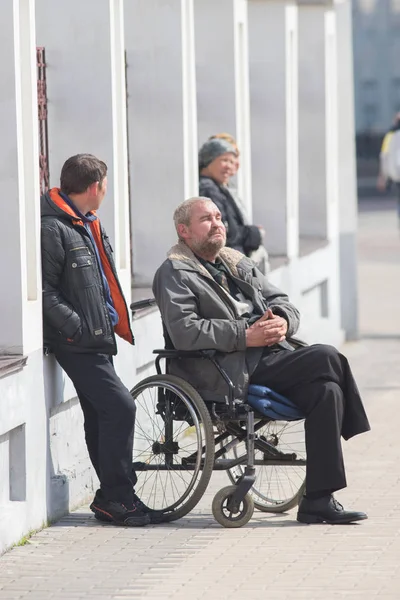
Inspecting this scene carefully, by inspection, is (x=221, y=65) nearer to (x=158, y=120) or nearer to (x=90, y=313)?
(x=158, y=120)

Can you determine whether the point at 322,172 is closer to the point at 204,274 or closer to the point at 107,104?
the point at 107,104

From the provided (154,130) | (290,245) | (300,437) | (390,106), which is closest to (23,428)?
(300,437)

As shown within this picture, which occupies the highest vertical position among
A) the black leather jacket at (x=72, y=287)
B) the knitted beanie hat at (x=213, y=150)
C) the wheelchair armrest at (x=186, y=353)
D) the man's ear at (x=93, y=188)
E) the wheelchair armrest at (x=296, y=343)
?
the knitted beanie hat at (x=213, y=150)

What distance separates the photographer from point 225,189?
36.2 ft

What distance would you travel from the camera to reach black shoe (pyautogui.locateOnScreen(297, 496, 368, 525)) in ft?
25.7

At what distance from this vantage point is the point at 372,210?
41.6 m

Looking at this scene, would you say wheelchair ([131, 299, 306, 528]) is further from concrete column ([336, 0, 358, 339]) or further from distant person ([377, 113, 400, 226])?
distant person ([377, 113, 400, 226])

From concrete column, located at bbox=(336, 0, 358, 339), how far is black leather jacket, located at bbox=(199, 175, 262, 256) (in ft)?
18.2

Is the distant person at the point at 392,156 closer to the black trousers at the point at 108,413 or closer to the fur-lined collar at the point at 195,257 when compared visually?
the fur-lined collar at the point at 195,257

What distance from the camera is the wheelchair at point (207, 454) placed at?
7.80 meters

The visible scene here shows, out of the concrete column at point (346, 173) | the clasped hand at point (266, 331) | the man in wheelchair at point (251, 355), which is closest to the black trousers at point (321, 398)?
the man in wheelchair at point (251, 355)

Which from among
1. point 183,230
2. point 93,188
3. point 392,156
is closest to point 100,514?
point 183,230

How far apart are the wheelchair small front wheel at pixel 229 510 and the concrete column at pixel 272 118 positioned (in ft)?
22.4

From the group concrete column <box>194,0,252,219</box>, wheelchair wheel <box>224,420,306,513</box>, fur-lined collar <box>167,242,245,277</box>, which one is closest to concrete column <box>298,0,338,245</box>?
concrete column <box>194,0,252,219</box>
